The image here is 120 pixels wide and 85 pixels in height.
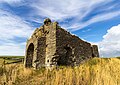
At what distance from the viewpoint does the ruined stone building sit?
15.5m

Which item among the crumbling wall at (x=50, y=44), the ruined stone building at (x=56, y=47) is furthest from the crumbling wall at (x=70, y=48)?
the crumbling wall at (x=50, y=44)

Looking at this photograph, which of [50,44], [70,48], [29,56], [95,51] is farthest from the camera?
[95,51]

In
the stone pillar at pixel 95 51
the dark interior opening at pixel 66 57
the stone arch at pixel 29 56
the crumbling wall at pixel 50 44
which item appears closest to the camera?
the crumbling wall at pixel 50 44

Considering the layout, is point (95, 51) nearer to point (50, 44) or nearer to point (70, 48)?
point (70, 48)

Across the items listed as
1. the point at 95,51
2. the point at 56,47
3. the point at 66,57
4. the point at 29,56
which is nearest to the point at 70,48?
the point at 66,57

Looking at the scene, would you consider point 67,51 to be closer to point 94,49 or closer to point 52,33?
point 52,33

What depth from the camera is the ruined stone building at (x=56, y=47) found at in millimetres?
15539

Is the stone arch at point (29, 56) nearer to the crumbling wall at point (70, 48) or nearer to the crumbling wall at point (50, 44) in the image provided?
the crumbling wall at point (50, 44)

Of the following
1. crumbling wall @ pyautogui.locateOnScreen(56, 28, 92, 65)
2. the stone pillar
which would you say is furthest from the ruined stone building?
the stone pillar

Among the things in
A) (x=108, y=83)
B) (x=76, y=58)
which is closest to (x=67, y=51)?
(x=76, y=58)

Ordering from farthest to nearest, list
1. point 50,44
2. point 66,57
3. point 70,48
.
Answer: point 70,48, point 66,57, point 50,44

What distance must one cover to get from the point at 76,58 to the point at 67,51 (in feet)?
3.60

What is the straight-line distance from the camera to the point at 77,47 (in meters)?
17.1

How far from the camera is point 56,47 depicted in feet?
50.3
